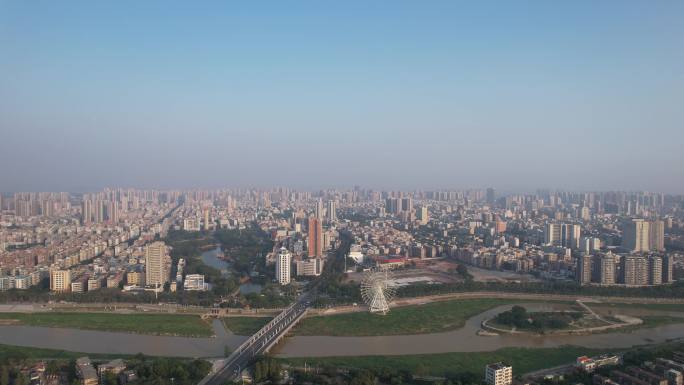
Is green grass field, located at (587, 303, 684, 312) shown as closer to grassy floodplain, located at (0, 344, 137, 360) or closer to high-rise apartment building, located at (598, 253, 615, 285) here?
high-rise apartment building, located at (598, 253, 615, 285)

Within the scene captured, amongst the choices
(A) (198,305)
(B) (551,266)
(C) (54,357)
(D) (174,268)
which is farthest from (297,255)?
(C) (54,357)

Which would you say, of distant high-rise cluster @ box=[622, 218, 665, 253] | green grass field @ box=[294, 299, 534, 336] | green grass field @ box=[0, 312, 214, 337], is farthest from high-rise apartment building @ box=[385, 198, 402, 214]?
green grass field @ box=[0, 312, 214, 337]

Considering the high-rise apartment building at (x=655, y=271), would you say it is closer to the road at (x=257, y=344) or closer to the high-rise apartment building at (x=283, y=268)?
the road at (x=257, y=344)

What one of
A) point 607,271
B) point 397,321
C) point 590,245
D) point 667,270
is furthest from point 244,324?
point 590,245

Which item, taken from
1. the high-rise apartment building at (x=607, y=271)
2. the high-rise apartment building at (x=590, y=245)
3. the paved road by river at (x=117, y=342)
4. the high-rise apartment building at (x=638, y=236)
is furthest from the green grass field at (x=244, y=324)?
the high-rise apartment building at (x=638, y=236)

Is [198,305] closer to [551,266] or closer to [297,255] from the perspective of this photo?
[297,255]
